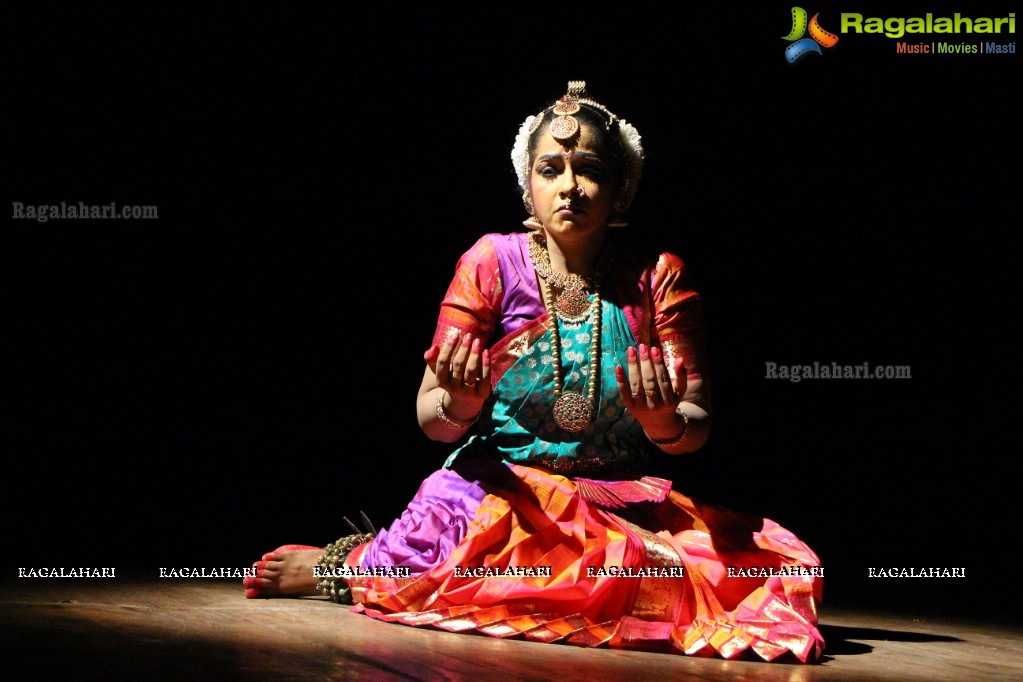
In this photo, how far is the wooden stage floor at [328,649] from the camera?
1832 mm

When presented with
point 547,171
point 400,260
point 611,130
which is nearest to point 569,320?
point 547,171

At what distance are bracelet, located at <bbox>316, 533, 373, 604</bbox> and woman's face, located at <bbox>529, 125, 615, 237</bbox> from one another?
0.86 meters

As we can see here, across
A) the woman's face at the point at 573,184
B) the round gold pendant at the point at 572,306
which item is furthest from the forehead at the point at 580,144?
the round gold pendant at the point at 572,306

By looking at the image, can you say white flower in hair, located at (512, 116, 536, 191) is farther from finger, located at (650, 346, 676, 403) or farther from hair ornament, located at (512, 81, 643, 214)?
finger, located at (650, 346, 676, 403)

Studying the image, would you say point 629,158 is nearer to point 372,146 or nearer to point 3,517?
point 372,146

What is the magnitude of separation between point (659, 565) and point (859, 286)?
200 centimetres

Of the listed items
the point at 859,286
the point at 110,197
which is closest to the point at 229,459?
the point at 110,197

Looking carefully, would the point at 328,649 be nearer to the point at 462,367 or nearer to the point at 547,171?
the point at 462,367

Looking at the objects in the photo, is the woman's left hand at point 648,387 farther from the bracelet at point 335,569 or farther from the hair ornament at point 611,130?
the bracelet at point 335,569

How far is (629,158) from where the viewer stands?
271cm

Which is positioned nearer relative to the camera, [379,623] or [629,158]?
[379,623]

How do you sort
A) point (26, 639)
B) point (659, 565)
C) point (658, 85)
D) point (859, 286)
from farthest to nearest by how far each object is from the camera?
point (859, 286) → point (658, 85) → point (659, 565) → point (26, 639)

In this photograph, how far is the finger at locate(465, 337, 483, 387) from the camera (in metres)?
2.29

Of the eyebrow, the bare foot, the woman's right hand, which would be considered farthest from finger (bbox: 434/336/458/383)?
the bare foot
